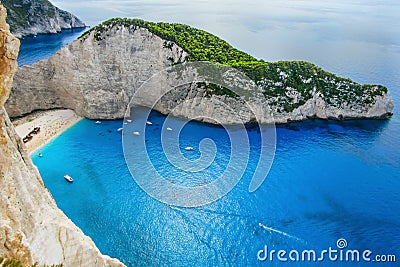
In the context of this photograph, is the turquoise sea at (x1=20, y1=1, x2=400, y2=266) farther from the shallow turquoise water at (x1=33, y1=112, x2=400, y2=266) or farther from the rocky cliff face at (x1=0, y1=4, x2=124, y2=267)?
the rocky cliff face at (x1=0, y1=4, x2=124, y2=267)

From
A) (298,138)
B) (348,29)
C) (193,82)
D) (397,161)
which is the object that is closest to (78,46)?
(193,82)

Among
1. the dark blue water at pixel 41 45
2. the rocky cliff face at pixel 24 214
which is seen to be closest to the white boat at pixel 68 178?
the rocky cliff face at pixel 24 214

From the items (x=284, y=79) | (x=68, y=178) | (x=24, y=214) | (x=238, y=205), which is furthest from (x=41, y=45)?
(x=24, y=214)

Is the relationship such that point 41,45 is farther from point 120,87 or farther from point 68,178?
point 68,178

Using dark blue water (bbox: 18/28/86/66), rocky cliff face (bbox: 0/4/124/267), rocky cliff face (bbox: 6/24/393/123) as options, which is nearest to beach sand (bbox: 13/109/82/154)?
rocky cliff face (bbox: 6/24/393/123)

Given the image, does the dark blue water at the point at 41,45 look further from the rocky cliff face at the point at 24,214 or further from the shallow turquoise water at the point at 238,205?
the rocky cliff face at the point at 24,214

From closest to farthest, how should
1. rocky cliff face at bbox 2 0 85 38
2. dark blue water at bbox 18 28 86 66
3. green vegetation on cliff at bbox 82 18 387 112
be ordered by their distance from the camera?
green vegetation on cliff at bbox 82 18 387 112 < dark blue water at bbox 18 28 86 66 < rocky cliff face at bbox 2 0 85 38

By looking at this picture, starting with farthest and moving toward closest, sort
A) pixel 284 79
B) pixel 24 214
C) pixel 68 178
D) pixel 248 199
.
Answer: pixel 284 79 → pixel 68 178 → pixel 248 199 → pixel 24 214
